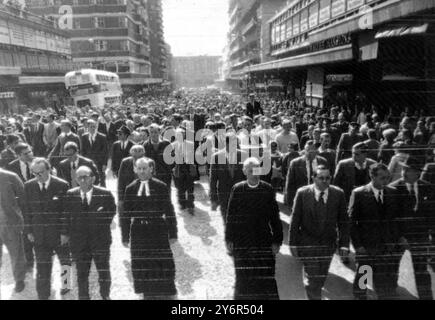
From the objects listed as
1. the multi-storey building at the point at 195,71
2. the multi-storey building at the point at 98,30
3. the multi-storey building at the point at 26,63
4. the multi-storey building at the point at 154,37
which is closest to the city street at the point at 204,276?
the multi-storey building at the point at 26,63

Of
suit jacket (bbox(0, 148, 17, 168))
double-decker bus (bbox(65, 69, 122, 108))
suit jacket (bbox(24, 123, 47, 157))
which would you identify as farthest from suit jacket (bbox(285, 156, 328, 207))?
double-decker bus (bbox(65, 69, 122, 108))

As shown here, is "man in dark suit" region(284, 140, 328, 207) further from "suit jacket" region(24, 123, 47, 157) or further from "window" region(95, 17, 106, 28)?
"window" region(95, 17, 106, 28)

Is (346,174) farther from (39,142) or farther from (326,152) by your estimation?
(39,142)

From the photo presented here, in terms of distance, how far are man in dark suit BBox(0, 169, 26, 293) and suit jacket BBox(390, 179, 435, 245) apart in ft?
14.4

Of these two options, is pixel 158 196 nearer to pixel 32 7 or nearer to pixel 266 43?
pixel 266 43

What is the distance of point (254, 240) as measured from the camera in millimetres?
4367

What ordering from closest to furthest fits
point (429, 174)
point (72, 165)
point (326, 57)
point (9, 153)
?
point (429, 174) < point (72, 165) < point (9, 153) < point (326, 57)

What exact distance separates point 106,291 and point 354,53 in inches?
360

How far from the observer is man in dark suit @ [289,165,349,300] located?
4.54 metres

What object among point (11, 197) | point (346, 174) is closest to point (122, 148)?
point (11, 197)

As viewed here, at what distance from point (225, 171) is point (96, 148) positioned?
10.6ft
